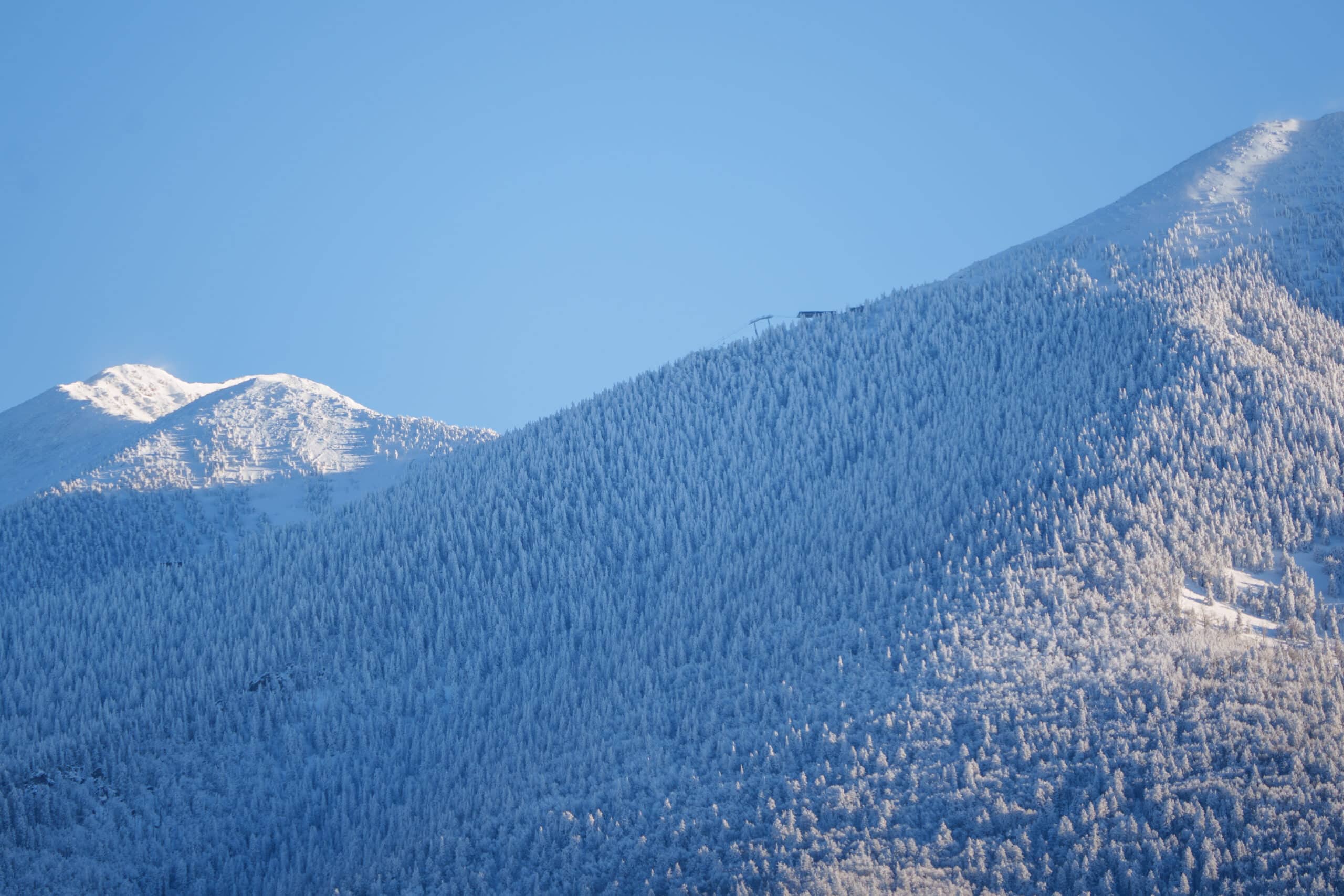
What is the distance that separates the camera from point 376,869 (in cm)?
6228

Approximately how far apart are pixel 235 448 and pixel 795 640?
12742 centimetres

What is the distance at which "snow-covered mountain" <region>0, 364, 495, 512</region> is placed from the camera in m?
156

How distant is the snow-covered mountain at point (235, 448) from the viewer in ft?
512

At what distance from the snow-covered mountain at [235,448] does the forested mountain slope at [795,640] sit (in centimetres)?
2151

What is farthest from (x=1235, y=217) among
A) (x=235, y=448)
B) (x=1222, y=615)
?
(x=235, y=448)

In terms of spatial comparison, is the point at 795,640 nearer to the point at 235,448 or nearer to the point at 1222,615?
the point at 1222,615

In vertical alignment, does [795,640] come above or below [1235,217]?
below

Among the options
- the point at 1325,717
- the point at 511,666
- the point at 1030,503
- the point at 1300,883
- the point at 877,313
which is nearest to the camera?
the point at 1300,883

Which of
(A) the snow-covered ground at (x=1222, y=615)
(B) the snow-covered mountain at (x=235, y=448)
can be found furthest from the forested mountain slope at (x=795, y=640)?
(B) the snow-covered mountain at (x=235, y=448)

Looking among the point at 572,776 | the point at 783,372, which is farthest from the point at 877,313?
the point at 572,776

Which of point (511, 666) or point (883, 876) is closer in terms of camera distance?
point (883, 876)

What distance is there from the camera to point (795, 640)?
74.9 meters

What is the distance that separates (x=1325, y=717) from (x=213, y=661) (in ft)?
279

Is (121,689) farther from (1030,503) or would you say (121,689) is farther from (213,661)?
(1030,503)
